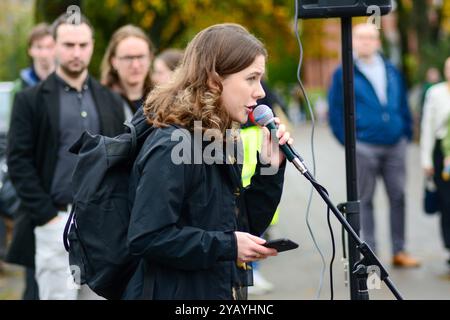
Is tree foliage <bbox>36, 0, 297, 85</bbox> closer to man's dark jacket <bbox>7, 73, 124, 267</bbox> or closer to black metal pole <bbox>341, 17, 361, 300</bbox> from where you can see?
man's dark jacket <bbox>7, 73, 124, 267</bbox>

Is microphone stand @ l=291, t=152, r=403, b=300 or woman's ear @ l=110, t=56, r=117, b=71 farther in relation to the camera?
woman's ear @ l=110, t=56, r=117, b=71

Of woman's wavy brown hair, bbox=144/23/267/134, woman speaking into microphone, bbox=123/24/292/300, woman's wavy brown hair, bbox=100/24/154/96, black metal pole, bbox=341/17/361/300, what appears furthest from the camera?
woman's wavy brown hair, bbox=100/24/154/96

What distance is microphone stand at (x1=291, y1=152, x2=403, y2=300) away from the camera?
11.6 feet

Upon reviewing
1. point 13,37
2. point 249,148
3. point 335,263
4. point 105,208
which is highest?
point 13,37

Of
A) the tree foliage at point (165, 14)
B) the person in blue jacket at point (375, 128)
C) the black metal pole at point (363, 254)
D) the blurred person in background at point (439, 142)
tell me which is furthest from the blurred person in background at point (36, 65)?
the tree foliage at point (165, 14)

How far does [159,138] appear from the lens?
3.32 m

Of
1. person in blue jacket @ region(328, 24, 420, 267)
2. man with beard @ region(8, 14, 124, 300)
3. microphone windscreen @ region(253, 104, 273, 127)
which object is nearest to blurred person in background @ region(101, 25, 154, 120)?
man with beard @ region(8, 14, 124, 300)

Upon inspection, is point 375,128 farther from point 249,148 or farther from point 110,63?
point 249,148

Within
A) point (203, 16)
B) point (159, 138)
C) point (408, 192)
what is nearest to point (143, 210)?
point (159, 138)

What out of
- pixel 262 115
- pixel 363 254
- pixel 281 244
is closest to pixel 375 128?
pixel 363 254

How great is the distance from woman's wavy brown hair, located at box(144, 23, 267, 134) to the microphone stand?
345mm

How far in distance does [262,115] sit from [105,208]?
0.69m

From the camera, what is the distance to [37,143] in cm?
557
